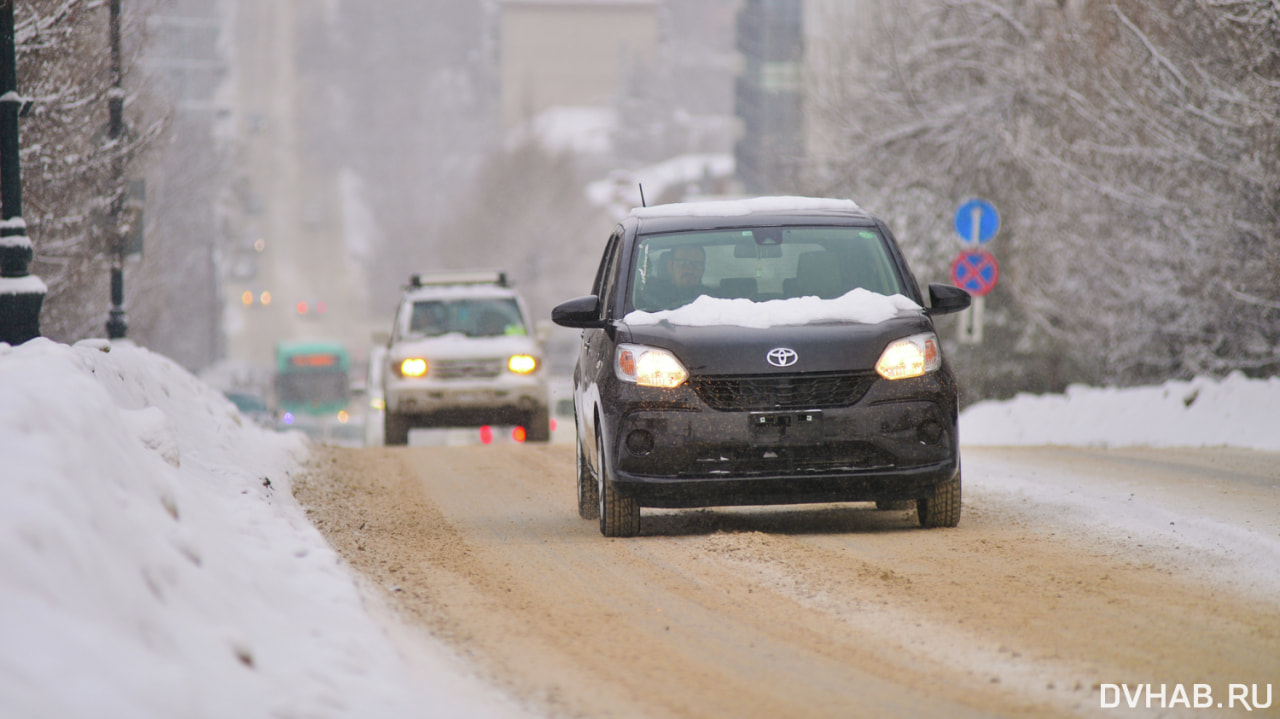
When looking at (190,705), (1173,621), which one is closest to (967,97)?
(1173,621)

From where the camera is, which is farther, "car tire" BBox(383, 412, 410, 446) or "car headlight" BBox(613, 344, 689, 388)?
"car tire" BBox(383, 412, 410, 446)

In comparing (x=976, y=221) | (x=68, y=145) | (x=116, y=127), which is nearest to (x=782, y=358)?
(x=68, y=145)

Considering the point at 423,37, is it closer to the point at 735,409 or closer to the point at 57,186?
the point at 57,186

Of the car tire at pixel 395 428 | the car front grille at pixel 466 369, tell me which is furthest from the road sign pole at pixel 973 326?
the car tire at pixel 395 428

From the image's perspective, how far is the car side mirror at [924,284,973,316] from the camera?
9.55m

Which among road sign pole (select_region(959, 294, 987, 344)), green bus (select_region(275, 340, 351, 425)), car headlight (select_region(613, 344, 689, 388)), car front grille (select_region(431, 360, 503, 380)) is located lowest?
green bus (select_region(275, 340, 351, 425))

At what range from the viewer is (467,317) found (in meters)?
19.5

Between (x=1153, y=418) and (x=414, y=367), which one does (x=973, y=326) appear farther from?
(x=414, y=367)

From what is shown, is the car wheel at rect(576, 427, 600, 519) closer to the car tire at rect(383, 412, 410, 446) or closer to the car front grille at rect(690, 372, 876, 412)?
the car front grille at rect(690, 372, 876, 412)

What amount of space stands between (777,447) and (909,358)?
3.03ft

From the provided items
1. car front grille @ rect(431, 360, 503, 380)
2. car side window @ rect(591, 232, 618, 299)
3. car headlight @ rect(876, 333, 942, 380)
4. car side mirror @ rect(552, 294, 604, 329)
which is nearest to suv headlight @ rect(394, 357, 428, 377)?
car front grille @ rect(431, 360, 503, 380)

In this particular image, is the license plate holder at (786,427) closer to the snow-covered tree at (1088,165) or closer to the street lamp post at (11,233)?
the street lamp post at (11,233)

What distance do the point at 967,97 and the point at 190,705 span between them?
92.3 ft

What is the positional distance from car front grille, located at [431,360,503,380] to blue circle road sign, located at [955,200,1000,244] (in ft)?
23.9
